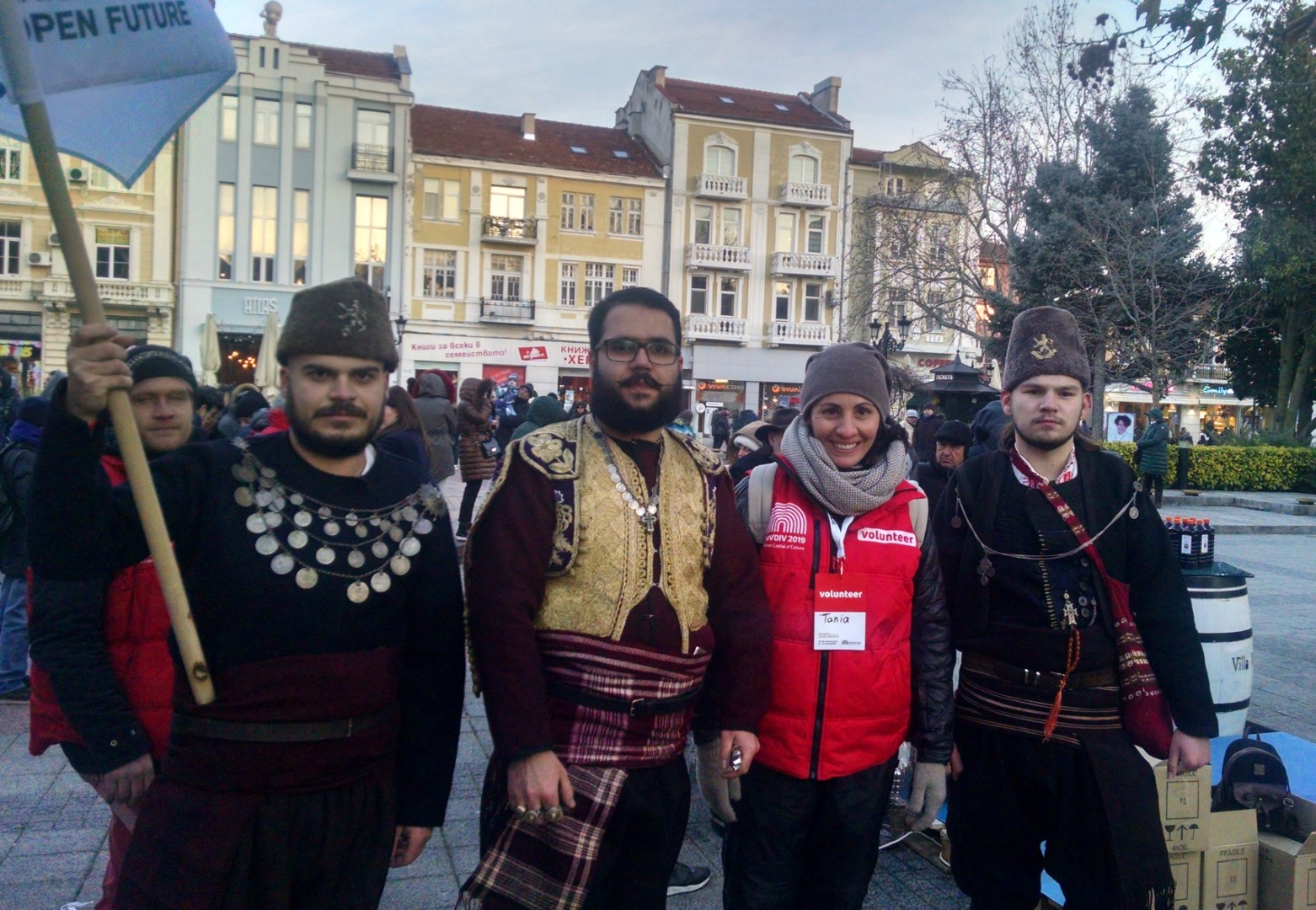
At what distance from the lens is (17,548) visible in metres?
5.02

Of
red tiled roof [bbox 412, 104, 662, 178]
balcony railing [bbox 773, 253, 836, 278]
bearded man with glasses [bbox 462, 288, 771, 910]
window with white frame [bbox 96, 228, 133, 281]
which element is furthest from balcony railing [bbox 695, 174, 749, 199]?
bearded man with glasses [bbox 462, 288, 771, 910]

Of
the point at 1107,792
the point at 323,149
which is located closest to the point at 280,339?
the point at 1107,792

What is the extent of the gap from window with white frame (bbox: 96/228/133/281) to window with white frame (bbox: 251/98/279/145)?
198 inches

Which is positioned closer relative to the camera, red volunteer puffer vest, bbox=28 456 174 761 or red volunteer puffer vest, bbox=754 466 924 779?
red volunteer puffer vest, bbox=28 456 174 761

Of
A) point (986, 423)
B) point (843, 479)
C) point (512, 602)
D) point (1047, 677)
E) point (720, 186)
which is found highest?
point (720, 186)

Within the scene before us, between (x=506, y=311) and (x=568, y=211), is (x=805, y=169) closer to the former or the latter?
(x=568, y=211)

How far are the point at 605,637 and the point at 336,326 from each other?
0.93 metres

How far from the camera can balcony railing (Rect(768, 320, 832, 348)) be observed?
39281 mm

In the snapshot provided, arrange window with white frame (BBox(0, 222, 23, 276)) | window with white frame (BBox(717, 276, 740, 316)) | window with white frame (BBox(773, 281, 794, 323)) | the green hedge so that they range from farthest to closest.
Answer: window with white frame (BBox(773, 281, 794, 323)) → window with white frame (BBox(717, 276, 740, 316)) → window with white frame (BBox(0, 222, 23, 276)) → the green hedge

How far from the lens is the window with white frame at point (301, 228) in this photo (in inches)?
1267

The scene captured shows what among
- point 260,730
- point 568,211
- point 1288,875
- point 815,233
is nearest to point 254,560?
point 260,730

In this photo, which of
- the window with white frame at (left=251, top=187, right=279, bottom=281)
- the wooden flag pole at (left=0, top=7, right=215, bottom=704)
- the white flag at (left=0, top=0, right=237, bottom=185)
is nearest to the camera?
the wooden flag pole at (left=0, top=7, right=215, bottom=704)

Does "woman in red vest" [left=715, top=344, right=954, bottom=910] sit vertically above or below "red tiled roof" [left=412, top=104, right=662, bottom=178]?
below

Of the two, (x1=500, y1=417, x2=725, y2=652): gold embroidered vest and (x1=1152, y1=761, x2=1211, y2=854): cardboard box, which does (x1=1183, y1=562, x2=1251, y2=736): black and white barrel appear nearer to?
(x1=1152, y1=761, x2=1211, y2=854): cardboard box
